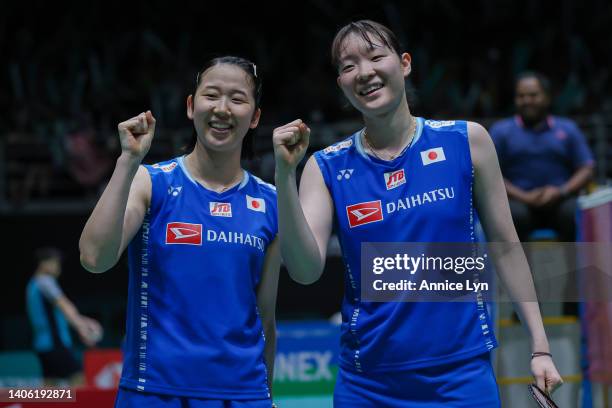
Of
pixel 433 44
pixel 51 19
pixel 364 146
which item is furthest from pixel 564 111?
pixel 364 146

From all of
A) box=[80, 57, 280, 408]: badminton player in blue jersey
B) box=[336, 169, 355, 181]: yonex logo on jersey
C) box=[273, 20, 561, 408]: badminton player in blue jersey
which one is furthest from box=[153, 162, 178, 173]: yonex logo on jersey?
box=[336, 169, 355, 181]: yonex logo on jersey

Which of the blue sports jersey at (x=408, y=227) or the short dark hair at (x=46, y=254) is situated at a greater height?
the short dark hair at (x=46, y=254)

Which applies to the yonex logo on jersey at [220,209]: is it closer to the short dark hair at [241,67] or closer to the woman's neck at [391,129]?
the short dark hair at [241,67]

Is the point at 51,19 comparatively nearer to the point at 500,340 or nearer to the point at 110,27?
the point at 110,27

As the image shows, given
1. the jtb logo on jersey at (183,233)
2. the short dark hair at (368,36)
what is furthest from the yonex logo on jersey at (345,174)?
the jtb logo on jersey at (183,233)

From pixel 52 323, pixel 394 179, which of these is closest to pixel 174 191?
pixel 394 179

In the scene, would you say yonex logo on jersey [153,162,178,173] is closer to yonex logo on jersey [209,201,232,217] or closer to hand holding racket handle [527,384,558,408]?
Answer: yonex logo on jersey [209,201,232,217]

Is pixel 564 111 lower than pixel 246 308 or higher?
higher

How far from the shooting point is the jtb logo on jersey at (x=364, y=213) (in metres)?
2.69

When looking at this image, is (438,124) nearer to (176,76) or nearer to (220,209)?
(220,209)

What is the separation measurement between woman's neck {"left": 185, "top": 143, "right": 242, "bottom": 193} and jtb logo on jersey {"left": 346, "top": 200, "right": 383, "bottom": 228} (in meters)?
0.39

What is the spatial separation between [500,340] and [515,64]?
8.00 meters

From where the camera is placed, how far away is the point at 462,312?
8.72ft

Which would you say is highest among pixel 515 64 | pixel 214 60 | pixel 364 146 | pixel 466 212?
pixel 515 64
